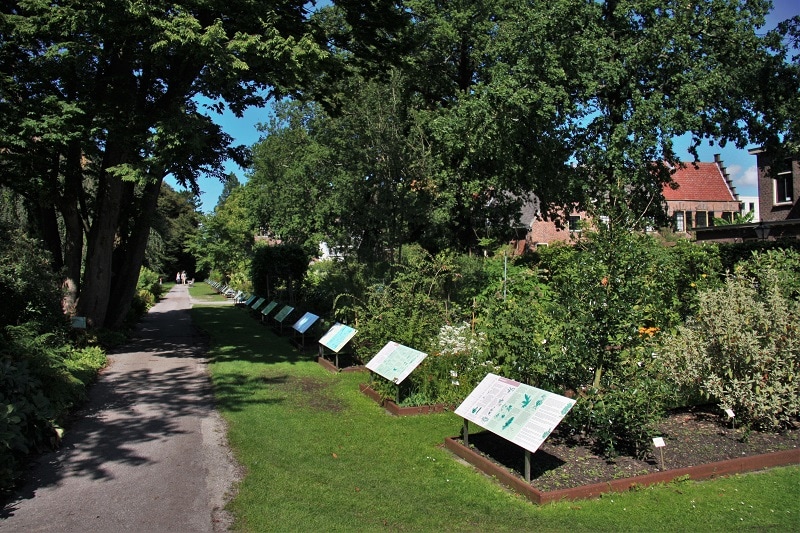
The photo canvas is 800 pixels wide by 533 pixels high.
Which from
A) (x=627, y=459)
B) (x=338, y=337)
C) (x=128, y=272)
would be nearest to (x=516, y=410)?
(x=627, y=459)

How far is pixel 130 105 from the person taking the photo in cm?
1272

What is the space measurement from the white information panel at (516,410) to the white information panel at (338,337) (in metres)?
4.42

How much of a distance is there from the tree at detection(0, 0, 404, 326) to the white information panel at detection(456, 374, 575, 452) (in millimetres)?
7461

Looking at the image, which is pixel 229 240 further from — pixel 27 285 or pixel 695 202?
pixel 695 202

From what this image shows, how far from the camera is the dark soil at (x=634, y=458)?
520 cm

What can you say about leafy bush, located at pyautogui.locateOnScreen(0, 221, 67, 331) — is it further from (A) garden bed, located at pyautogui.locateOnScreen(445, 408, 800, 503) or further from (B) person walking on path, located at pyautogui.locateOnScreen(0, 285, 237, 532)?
(A) garden bed, located at pyautogui.locateOnScreen(445, 408, 800, 503)

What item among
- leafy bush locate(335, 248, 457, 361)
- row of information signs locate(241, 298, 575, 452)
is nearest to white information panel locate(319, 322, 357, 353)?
leafy bush locate(335, 248, 457, 361)

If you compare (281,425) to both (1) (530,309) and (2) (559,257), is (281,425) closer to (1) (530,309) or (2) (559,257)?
(1) (530,309)

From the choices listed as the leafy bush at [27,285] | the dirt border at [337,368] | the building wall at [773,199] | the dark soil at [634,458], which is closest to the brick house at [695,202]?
the building wall at [773,199]

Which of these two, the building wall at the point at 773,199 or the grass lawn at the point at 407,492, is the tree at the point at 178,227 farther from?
the grass lawn at the point at 407,492

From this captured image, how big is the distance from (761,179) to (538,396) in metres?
30.3

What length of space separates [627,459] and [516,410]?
122 cm

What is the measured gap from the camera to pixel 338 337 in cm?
1082

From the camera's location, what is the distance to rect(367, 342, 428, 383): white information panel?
771cm
